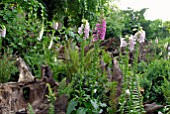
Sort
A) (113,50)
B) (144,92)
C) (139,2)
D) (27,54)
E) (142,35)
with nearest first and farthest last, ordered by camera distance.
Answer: (142,35) → (144,92) → (27,54) → (113,50) → (139,2)

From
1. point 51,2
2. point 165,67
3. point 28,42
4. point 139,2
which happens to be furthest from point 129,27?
point 51,2

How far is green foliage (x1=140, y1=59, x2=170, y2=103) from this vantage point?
2576 millimetres

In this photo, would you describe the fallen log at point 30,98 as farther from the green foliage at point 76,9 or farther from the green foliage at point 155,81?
the green foliage at point 155,81

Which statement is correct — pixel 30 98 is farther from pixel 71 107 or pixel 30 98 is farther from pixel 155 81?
pixel 155 81

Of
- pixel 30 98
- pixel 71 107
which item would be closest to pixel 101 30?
pixel 71 107

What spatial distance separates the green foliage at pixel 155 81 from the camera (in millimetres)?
2576

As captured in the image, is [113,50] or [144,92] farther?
[113,50]

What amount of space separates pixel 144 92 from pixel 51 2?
1332 millimetres

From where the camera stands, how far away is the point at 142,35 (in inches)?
80.0

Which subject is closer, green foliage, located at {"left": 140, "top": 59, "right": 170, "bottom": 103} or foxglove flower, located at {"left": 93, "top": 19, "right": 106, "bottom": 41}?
foxglove flower, located at {"left": 93, "top": 19, "right": 106, "bottom": 41}

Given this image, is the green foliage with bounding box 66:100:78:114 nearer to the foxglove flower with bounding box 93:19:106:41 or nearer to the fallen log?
the fallen log

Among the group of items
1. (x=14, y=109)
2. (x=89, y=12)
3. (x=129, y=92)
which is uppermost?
(x=89, y=12)

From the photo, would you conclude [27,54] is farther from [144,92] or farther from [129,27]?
[129,27]

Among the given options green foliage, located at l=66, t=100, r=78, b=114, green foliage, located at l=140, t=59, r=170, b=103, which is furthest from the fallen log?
green foliage, located at l=140, t=59, r=170, b=103
